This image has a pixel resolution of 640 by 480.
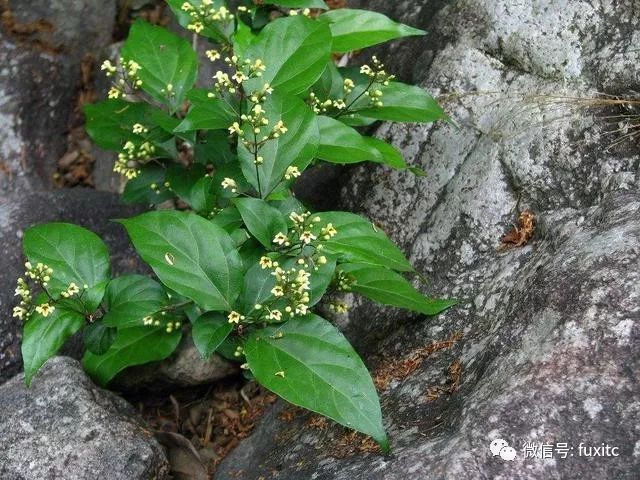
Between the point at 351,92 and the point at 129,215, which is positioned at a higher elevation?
the point at 351,92

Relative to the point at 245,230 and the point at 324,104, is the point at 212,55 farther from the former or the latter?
the point at 245,230

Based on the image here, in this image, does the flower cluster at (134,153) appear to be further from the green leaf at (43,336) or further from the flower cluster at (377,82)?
the flower cluster at (377,82)

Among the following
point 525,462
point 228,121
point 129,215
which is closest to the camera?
point 525,462

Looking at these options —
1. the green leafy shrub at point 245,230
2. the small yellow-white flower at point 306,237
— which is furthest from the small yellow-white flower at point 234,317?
the small yellow-white flower at point 306,237

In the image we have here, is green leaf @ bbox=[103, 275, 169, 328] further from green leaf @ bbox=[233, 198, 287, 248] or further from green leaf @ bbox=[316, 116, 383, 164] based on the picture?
green leaf @ bbox=[316, 116, 383, 164]

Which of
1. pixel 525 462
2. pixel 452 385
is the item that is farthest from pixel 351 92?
pixel 525 462

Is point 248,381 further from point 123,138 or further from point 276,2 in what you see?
point 276,2

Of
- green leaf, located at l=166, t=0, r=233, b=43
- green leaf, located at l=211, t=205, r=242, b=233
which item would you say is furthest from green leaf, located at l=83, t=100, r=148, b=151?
green leaf, located at l=211, t=205, r=242, b=233
